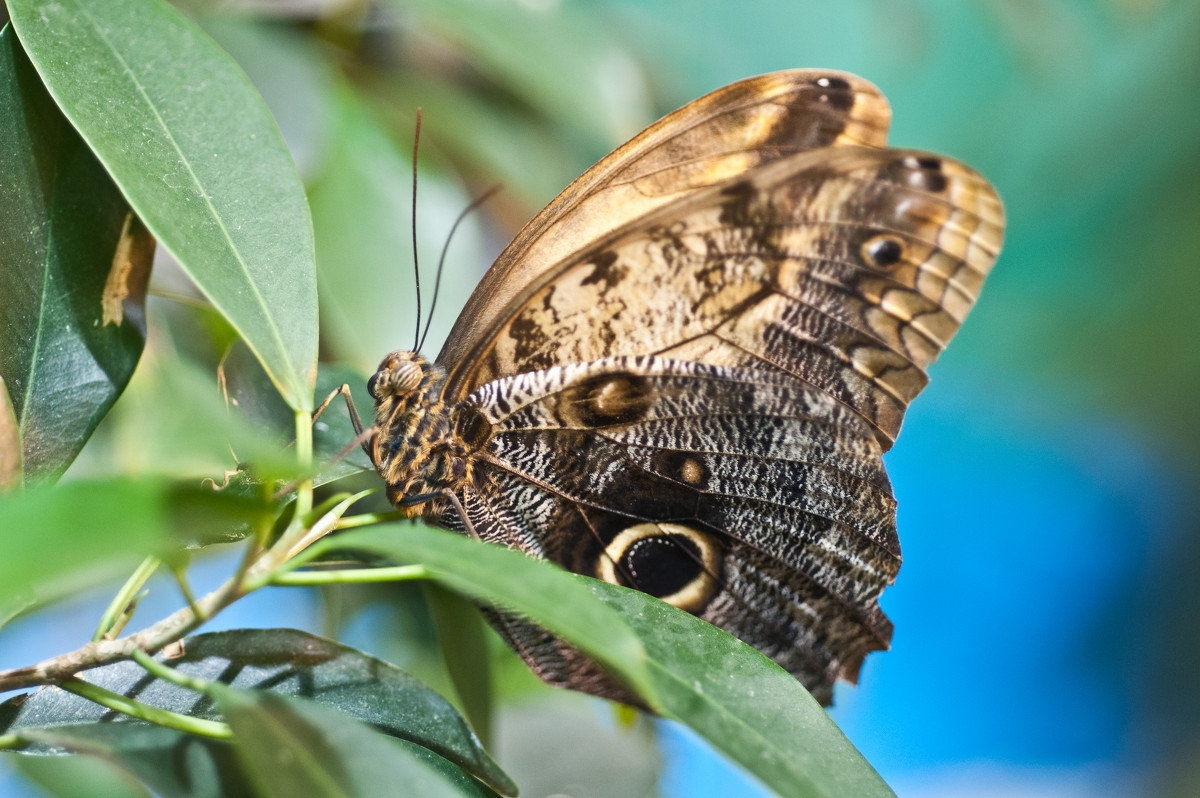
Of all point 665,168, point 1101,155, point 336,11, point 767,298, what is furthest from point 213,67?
point 1101,155

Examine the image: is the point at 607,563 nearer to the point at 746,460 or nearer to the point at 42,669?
the point at 746,460

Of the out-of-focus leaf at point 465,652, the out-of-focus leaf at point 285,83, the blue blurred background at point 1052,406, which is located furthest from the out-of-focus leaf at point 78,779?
the blue blurred background at point 1052,406

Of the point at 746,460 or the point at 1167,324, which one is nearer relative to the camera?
the point at 746,460

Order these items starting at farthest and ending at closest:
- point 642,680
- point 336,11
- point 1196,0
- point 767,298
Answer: point 1196,0 → point 336,11 → point 767,298 → point 642,680

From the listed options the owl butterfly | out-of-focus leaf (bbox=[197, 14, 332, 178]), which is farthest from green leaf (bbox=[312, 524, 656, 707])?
out-of-focus leaf (bbox=[197, 14, 332, 178])

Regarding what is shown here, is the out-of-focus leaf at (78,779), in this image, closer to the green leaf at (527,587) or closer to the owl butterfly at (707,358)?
the green leaf at (527,587)

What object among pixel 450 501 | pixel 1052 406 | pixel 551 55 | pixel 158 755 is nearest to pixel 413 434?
pixel 450 501

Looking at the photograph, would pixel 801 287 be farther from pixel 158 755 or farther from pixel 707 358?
pixel 158 755

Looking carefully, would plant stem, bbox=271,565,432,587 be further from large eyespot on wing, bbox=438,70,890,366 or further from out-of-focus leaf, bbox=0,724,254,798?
large eyespot on wing, bbox=438,70,890,366
